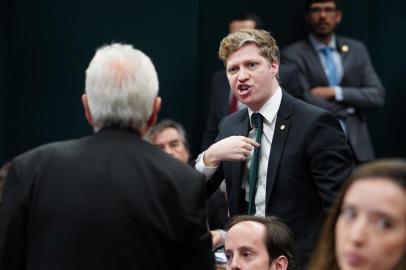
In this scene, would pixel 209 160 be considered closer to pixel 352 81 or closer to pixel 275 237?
pixel 275 237

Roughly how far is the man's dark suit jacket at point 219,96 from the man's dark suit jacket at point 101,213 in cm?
325

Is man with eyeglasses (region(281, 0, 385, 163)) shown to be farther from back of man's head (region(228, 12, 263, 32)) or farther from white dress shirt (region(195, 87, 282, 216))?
white dress shirt (region(195, 87, 282, 216))

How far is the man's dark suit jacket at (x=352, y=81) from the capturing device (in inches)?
243

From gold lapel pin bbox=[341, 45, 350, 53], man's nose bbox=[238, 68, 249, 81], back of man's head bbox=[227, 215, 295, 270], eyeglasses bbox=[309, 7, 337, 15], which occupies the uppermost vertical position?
eyeglasses bbox=[309, 7, 337, 15]

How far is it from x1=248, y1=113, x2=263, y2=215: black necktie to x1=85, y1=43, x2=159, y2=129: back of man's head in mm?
1133

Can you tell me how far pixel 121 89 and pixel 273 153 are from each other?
1204 mm

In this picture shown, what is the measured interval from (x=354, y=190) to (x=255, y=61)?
181cm

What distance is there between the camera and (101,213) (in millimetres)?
2529

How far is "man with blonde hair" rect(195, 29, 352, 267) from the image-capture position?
3.58m

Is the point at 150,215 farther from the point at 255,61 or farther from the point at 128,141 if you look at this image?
the point at 255,61

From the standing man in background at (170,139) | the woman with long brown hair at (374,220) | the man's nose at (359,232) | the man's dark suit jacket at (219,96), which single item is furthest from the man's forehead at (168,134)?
the man's nose at (359,232)

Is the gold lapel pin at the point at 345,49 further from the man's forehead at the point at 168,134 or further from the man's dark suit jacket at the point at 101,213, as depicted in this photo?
the man's dark suit jacket at the point at 101,213

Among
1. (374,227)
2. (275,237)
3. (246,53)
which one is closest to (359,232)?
(374,227)

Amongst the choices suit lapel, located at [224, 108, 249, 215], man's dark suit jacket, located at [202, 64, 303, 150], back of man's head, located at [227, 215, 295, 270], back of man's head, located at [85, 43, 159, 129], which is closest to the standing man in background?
man's dark suit jacket, located at [202, 64, 303, 150]
